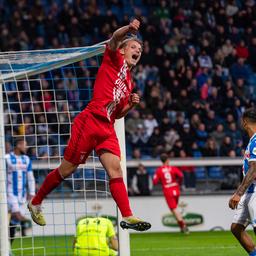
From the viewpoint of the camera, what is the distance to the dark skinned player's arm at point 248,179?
34.4 feet

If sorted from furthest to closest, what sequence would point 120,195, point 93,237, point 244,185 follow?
point 93,237 < point 244,185 < point 120,195

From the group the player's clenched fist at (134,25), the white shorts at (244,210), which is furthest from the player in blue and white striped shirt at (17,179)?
the player's clenched fist at (134,25)

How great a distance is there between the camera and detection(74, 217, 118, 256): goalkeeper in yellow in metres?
11.9

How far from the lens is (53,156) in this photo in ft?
62.3

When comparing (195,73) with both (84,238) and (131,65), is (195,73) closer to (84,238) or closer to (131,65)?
(84,238)

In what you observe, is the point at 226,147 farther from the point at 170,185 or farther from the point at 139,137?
the point at 170,185

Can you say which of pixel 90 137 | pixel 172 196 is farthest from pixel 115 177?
pixel 172 196

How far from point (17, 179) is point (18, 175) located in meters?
0.09

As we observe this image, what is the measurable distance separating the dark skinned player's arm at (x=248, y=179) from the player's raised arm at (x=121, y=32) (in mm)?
2266

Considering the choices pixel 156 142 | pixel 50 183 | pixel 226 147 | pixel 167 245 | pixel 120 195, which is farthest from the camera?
pixel 156 142

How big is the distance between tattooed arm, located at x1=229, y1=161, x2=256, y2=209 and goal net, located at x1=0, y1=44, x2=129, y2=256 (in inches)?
50.2

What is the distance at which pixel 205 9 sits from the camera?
2984 centimetres

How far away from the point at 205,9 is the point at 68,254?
601 inches

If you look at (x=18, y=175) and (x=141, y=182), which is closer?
(x=18, y=175)
